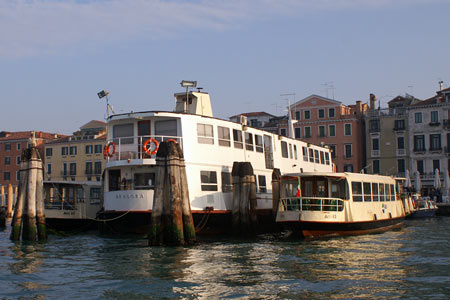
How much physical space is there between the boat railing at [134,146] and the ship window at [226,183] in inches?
120

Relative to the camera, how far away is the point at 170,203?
65.8 ft

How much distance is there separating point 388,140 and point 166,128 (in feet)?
148

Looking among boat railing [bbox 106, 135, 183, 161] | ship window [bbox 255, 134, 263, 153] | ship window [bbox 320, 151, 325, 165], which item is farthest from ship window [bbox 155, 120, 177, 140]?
ship window [bbox 320, 151, 325, 165]

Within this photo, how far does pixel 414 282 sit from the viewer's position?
13.9 metres

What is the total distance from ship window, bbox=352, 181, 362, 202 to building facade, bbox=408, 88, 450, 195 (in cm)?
3990

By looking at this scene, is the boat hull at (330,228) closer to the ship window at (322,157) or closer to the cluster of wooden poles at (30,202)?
the cluster of wooden poles at (30,202)

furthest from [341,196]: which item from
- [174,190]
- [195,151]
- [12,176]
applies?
[12,176]

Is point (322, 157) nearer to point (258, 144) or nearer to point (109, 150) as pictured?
point (258, 144)

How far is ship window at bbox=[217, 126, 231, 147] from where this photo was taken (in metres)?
27.4

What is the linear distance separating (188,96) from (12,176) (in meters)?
60.6

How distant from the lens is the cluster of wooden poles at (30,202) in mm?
22891

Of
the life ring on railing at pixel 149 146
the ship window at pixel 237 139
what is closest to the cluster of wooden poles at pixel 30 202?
the life ring on railing at pixel 149 146

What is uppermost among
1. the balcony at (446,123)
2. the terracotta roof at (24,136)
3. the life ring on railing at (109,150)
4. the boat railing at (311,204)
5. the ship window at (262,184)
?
the terracotta roof at (24,136)

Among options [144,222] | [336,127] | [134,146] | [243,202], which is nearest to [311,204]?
[243,202]
